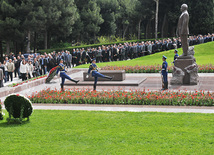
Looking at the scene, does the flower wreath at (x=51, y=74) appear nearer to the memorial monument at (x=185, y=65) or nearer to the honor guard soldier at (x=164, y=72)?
the honor guard soldier at (x=164, y=72)

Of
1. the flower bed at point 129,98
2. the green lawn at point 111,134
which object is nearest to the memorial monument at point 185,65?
the flower bed at point 129,98

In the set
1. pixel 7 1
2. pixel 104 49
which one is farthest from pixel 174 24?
pixel 7 1

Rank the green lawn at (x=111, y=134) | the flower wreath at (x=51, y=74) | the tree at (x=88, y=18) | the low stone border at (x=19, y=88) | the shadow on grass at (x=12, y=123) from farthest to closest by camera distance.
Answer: the tree at (x=88, y=18)
the flower wreath at (x=51, y=74)
the low stone border at (x=19, y=88)
the shadow on grass at (x=12, y=123)
the green lawn at (x=111, y=134)

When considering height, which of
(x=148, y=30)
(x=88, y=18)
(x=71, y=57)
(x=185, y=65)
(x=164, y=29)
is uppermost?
(x=88, y=18)

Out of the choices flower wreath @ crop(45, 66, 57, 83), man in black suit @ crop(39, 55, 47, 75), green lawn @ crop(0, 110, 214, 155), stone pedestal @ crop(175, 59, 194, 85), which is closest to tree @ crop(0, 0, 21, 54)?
man in black suit @ crop(39, 55, 47, 75)

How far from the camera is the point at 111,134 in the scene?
9.65 m

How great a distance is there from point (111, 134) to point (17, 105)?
3427 millimetres

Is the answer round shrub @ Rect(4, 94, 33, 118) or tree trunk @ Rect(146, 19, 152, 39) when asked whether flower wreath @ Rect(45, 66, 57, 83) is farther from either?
tree trunk @ Rect(146, 19, 152, 39)

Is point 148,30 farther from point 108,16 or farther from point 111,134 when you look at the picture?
point 111,134

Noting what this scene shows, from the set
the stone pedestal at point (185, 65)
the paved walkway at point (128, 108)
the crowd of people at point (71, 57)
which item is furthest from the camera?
the crowd of people at point (71, 57)

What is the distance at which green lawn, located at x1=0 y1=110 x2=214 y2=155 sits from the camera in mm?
8469

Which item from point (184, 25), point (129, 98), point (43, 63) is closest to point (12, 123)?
point (129, 98)

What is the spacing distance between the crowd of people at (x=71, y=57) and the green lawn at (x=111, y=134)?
12187mm

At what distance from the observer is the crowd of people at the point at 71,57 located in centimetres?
2369
